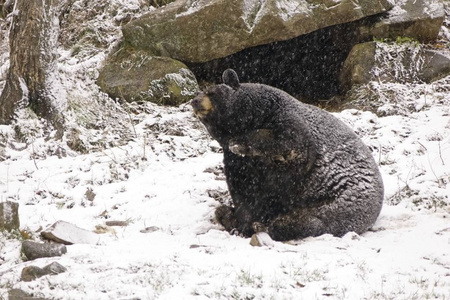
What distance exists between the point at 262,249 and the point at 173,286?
1.12 metres

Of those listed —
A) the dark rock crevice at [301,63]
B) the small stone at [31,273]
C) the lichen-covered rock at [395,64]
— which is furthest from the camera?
the dark rock crevice at [301,63]

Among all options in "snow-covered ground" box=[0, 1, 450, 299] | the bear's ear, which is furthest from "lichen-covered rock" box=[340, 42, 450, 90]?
the bear's ear

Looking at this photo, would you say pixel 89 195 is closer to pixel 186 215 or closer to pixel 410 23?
pixel 186 215

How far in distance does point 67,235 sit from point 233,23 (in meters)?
5.58

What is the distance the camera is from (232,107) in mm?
5586

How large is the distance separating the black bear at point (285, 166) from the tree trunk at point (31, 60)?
3.65 m

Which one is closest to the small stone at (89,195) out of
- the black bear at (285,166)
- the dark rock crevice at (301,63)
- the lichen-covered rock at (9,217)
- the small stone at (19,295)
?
the lichen-covered rock at (9,217)

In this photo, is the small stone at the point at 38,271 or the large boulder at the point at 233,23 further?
the large boulder at the point at 233,23

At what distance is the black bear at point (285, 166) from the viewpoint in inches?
211

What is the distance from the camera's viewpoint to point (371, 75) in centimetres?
954

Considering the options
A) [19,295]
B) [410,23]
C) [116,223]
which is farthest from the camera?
[410,23]

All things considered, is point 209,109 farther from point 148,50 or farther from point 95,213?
point 148,50

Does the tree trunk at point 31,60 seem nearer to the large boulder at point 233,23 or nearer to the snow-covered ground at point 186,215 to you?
the snow-covered ground at point 186,215

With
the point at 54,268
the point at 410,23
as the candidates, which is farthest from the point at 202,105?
the point at 410,23
